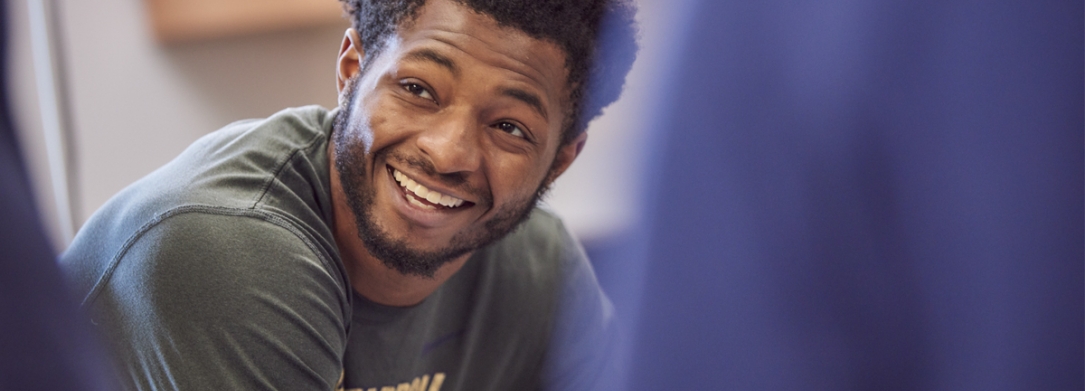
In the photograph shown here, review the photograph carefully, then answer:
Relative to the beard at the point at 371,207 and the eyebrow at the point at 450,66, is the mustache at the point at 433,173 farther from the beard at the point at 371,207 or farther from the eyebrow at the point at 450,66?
the eyebrow at the point at 450,66

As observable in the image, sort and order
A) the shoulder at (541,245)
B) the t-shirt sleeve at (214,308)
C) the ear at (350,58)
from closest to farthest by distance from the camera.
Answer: the t-shirt sleeve at (214,308), the ear at (350,58), the shoulder at (541,245)

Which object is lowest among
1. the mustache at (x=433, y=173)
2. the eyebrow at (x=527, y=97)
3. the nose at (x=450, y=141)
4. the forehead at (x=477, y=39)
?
the mustache at (x=433, y=173)

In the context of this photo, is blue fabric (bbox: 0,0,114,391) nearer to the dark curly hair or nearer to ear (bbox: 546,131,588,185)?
the dark curly hair

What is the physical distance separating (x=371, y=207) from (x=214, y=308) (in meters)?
0.28

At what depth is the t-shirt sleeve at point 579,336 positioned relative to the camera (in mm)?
1575

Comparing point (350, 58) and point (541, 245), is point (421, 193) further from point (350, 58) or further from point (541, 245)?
point (541, 245)

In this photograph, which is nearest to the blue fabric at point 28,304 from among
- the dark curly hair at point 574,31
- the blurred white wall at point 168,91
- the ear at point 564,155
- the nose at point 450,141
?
the nose at point 450,141

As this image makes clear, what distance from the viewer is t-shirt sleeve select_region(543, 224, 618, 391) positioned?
1575 mm

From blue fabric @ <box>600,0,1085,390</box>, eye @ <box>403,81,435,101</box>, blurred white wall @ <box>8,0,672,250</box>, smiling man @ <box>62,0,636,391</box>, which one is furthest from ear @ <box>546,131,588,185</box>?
blurred white wall @ <box>8,0,672,250</box>

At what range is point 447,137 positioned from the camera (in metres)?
1.16

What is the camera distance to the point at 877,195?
1.72 feet

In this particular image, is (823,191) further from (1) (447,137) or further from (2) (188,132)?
(2) (188,132)

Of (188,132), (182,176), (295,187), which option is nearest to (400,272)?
(295,187)

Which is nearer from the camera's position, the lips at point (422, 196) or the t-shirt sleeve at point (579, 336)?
the lips at point (422, 196)
